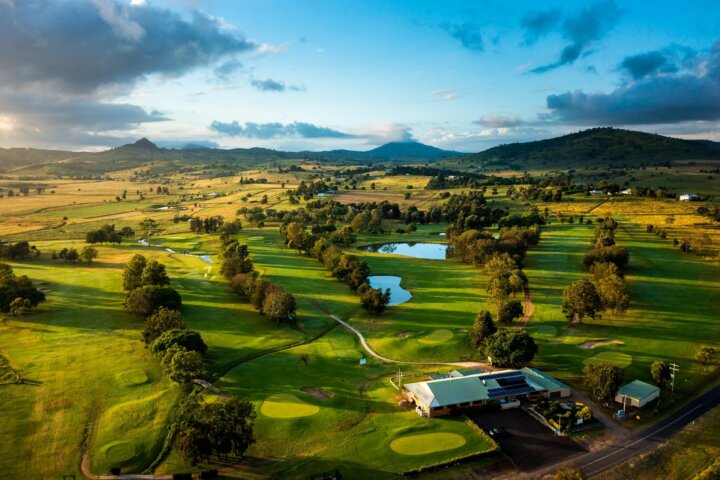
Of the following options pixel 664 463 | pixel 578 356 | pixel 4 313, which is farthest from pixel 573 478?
pixel 4 313

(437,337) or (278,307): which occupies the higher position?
(278,307)

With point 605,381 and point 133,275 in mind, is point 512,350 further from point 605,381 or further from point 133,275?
point 133,275

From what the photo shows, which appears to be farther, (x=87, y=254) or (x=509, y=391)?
(x=87, y=254)

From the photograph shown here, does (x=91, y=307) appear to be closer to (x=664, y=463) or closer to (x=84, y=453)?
(x=84, y=453)

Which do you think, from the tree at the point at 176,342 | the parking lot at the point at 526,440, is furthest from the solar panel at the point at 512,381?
the tree at the point at 176,342

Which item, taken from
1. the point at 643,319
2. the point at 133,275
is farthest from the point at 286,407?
the point at 643,319

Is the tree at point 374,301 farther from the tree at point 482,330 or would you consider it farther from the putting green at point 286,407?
the putting green at point 286,407
